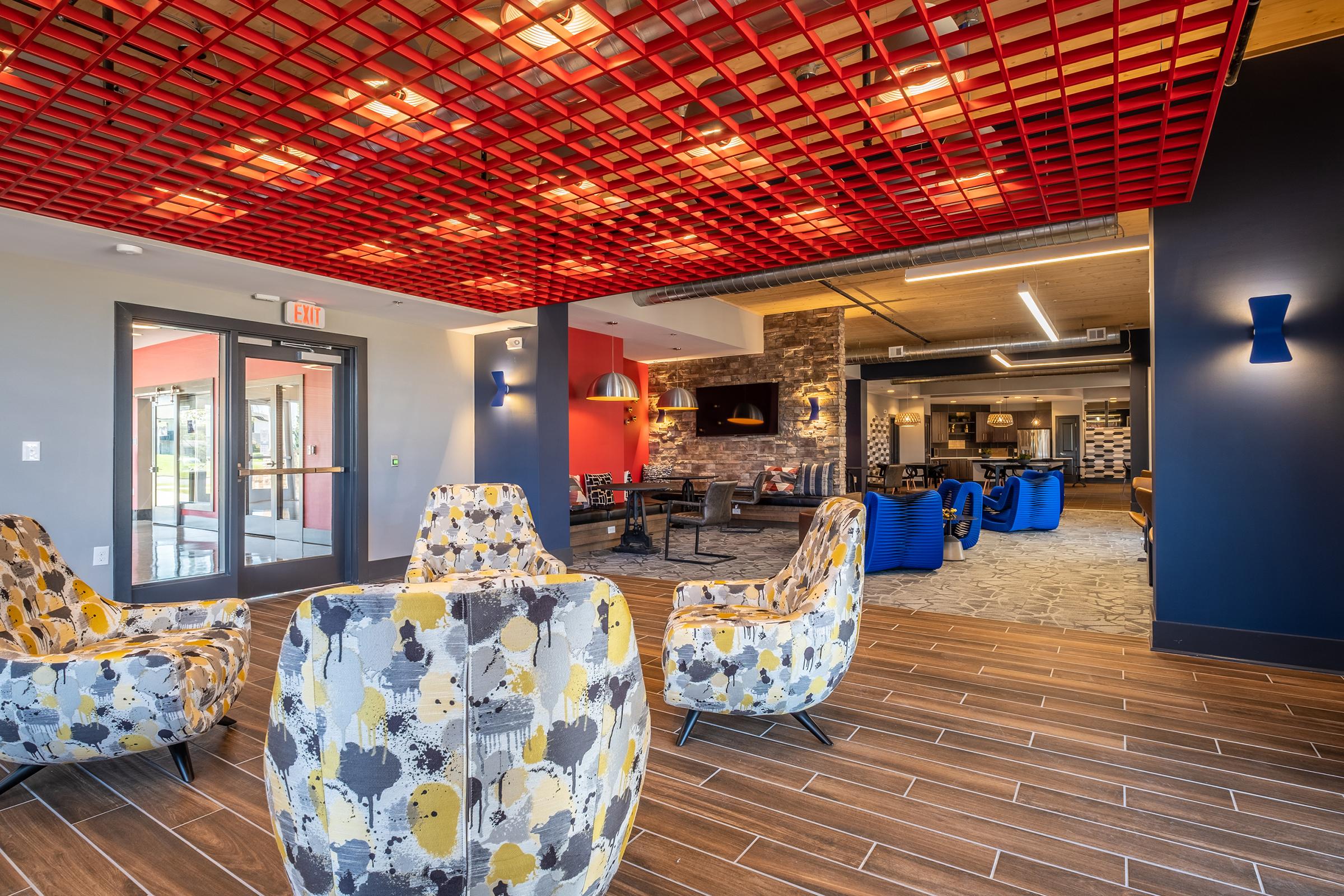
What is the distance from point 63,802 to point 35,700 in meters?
0.41

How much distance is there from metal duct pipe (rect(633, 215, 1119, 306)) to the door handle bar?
11.1 feet

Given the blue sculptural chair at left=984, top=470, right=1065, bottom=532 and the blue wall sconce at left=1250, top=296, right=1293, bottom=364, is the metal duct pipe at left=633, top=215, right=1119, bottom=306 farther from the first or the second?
the blue sculptural chair at left=984, top=470, right=1065, bottom=532

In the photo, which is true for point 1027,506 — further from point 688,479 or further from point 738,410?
point 688,479

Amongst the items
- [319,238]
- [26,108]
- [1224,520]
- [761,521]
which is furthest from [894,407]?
[26,108]

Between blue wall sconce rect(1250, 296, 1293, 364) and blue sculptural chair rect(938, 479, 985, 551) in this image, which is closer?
blue wall sconce rect(1250, 296, 1293, 364)

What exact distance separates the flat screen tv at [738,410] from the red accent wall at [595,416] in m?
1.44

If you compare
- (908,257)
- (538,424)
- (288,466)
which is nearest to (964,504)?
(908,257)

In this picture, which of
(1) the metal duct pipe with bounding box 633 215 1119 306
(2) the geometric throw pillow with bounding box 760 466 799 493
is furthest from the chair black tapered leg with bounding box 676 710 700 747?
(2) the geometric throw pillow with bounding box 760 466 799 493

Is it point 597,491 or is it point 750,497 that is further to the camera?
point 750,497

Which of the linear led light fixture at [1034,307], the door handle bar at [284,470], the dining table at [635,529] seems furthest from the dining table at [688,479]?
the linear led light fixture at [1034,307]

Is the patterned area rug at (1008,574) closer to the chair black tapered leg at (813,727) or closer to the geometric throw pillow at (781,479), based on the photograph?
the geometric throw pillow at (781,479)

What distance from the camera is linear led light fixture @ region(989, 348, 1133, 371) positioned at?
12977mm

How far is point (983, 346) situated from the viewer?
38.9 feet

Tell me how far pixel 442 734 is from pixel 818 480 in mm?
9818
